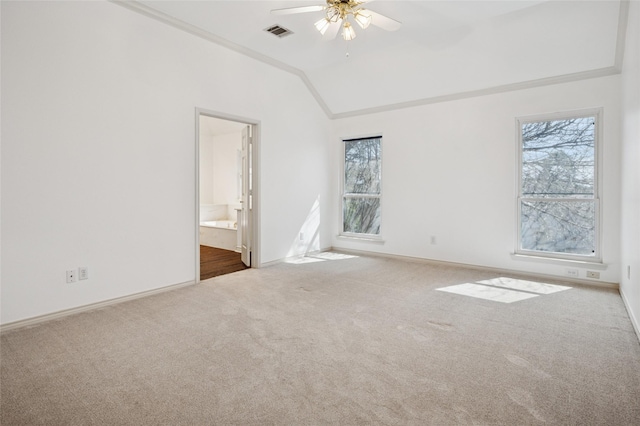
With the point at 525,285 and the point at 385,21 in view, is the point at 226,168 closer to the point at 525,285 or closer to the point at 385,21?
the point at 385,21

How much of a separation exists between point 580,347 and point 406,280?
2.00 m

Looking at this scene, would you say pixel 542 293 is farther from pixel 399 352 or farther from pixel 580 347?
pixel 399 352

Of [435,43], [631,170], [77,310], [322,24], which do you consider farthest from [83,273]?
[631,170]

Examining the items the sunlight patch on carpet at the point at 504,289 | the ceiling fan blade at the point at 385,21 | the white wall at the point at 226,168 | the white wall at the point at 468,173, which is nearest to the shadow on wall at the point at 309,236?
the white wall at the point at 468,173

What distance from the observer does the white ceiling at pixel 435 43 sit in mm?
3502

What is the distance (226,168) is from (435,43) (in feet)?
18.7

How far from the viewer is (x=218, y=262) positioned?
5391mm

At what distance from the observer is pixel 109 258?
336 cm

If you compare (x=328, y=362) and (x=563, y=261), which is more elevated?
(x=563, y=261)

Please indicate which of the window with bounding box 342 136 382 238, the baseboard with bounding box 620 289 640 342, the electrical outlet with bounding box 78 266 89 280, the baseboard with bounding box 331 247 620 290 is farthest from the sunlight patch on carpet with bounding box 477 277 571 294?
the electrical outlet with bounding box 78 266 89 280

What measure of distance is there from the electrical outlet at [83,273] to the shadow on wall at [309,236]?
2.80 m

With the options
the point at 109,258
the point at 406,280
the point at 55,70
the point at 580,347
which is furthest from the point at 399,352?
the point at 55,70

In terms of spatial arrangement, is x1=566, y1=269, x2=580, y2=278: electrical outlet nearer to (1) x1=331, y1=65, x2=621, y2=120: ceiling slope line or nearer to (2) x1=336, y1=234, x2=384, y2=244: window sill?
(1) x1=331, y1=65, x2=621, y2=120: ceiling slope line

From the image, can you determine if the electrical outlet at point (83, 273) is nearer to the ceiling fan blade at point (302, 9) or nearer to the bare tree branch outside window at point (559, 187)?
the ceiling fan blade at point (302, 9)
